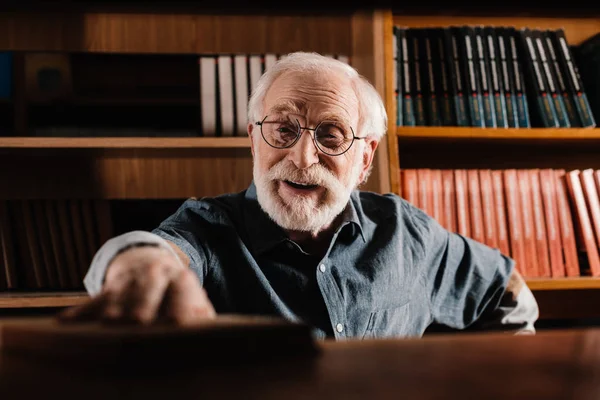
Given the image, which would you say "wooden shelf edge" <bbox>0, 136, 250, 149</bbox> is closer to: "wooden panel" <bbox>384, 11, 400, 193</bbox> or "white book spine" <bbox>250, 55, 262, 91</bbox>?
"white book spine" <bbox>250, 55, 262, 91</bbox>

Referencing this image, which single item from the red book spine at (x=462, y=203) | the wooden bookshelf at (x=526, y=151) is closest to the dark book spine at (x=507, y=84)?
the wooden bookshelf at (x=526, y=151)

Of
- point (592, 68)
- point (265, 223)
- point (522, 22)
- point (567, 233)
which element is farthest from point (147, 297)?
point (522, 22)

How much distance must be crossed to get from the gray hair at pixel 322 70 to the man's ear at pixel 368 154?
0.02 m

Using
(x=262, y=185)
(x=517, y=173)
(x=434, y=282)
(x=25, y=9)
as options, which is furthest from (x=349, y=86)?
(x=25, y=9)

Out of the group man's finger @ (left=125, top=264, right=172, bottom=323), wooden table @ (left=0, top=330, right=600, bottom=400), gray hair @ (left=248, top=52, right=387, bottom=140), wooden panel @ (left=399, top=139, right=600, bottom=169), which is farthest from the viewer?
wooden panel @ (left=399, top=139, right=600, bottom=169)

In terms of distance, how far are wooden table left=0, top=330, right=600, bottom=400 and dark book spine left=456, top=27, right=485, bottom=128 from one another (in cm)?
120

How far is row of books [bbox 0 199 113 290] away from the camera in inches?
56.6

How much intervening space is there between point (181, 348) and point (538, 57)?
5.22 ft

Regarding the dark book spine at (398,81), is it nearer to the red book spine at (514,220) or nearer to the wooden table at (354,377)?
the red book spine at (514,220)

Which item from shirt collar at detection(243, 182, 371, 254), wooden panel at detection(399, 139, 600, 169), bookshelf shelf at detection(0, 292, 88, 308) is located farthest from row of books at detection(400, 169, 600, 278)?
bookshelf shelf at detection(0, 292, 88, 308)

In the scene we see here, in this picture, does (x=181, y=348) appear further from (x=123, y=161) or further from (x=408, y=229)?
(x=123, y=161)

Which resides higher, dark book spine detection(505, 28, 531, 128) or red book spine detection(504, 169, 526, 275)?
dark book spine detection(505, 28, 531, 128)

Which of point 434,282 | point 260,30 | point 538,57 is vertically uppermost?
point 260,30

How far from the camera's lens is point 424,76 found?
61.6 inches
